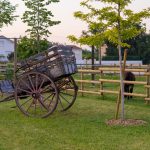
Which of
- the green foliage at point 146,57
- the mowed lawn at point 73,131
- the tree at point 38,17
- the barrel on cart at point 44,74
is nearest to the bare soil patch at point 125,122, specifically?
the mowed lawn at point 73,131

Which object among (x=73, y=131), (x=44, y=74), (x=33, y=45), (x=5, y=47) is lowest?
(x=73, y=131)

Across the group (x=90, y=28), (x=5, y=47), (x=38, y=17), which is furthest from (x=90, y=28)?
(x=5, y=47)

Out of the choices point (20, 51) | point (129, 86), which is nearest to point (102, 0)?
point (129, 86)

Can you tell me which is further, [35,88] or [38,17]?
[38,17]

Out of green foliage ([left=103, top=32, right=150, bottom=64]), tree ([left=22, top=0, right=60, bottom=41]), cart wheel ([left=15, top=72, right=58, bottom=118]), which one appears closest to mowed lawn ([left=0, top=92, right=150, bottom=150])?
cart wheel ([left=15, top=72, right=58, bottom=118])

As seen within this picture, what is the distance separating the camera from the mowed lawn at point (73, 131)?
7.93 m

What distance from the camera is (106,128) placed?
9570 mm

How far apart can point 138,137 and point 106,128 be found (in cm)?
114

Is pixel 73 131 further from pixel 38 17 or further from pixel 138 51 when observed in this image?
pixel 138 51

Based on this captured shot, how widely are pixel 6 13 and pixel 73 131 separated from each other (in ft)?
75.4

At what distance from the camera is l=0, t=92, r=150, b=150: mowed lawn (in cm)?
793

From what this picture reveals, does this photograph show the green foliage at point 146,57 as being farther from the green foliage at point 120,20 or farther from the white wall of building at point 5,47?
the green foliage at point 120,20

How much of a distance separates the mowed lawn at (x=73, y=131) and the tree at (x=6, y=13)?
1870 centimetres

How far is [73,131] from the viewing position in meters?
9.27
